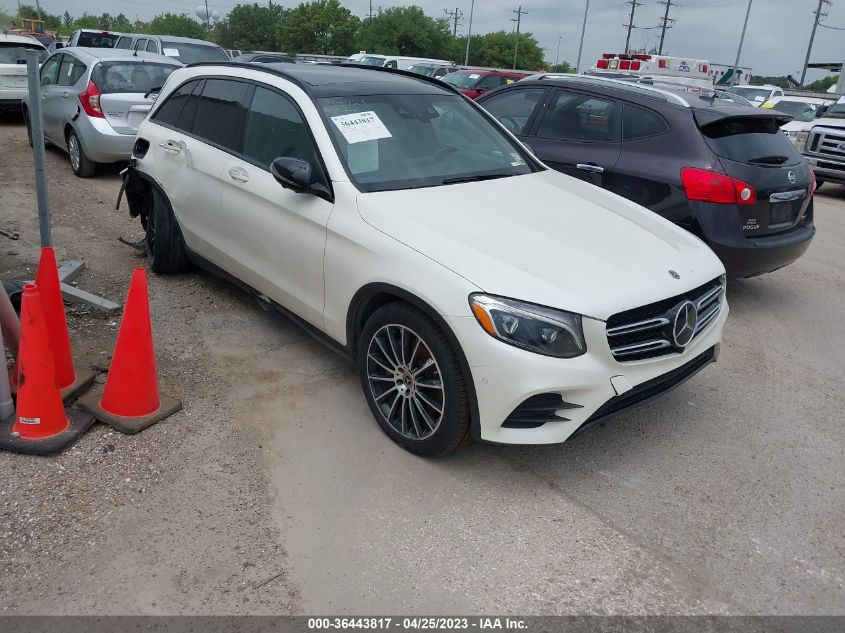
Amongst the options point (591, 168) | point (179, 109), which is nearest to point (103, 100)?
point (179, 109)

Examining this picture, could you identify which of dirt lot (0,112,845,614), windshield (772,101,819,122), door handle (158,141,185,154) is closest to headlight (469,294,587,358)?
dirt lot (0,112,845,614)

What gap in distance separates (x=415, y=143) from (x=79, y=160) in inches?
272

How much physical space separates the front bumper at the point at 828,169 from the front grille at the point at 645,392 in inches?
394

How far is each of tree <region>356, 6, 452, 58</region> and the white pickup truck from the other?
59.3 m

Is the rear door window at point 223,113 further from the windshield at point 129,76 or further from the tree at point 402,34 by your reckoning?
the tree at point 402,34

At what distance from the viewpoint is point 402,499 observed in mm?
3242

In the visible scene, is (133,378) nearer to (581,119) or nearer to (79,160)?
(581,119)

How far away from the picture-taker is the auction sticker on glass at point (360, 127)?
3990 mm

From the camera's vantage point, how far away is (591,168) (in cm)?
589

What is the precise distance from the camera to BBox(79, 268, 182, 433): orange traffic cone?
352 cm

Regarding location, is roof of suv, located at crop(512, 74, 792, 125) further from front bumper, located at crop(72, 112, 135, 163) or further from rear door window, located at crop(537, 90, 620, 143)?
front bumper, located at crop(72, 112, 135, 163)

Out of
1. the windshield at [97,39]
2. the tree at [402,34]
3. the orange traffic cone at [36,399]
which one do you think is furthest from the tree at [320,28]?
the orange traffic cone at [36,399]

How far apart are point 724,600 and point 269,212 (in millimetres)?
3081

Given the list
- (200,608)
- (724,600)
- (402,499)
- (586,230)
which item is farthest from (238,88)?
(724,600)
